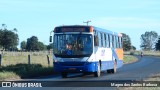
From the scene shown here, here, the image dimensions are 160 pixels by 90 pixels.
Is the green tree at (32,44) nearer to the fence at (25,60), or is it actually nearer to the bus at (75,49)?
the fence at (25,60)

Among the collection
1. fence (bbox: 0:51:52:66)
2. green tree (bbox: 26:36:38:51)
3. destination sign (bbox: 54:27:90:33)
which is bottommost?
fence (bbox: 0:51:52:66)

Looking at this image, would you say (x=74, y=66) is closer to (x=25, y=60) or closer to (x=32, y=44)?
(x=25, y=60)

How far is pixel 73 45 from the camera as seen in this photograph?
1147 inches

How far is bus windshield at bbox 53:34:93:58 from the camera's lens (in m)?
29.1

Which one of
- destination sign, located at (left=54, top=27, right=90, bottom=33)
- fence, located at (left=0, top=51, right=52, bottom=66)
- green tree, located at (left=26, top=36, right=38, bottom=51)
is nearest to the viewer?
destination sign, located at (left=54, top=27, right=90, bottom=33)

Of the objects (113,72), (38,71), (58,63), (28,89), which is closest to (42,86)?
(28,89)

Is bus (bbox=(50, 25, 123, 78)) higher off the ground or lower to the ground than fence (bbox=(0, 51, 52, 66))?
higher

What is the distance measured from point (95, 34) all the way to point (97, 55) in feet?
4.43

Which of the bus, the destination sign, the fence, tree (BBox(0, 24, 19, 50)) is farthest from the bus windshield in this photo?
tree (BBox(0, 24, 19, 50))

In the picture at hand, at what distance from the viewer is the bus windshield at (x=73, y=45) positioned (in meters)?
A: 29.1

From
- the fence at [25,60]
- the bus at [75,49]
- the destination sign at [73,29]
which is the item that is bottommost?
the fence at [25,60]

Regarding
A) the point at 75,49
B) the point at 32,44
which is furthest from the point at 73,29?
the point at 32,44

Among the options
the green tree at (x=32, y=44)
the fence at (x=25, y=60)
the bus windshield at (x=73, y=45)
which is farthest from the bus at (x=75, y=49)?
the green tree at (x=32, y=44)

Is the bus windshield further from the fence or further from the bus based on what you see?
the fence
